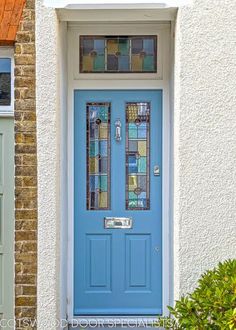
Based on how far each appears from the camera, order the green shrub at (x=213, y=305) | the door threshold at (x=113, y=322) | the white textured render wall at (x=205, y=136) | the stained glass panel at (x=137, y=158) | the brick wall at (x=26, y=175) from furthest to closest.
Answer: the stained glass panel at (x=137, y=158), the door threshold at (x=113, y=322), the brick wall at (x=26, y=175), the white textured render wall at (x=205, y=136), the green shrub at (x=213, y=305)

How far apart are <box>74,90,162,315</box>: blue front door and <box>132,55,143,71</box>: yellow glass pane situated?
0.81ft

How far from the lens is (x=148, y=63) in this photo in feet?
19.3

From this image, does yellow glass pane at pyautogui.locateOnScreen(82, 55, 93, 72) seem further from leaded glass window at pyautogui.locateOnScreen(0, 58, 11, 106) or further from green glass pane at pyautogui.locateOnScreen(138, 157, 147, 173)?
green glass pane at pyautogui.locateOnScreen(138, 157, 147, 173)

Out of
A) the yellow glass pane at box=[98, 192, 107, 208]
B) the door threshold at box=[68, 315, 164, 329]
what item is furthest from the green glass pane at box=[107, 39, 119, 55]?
the door threshold at box=[68, 315, 164, 329]

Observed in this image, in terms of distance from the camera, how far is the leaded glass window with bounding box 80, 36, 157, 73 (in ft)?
19.3

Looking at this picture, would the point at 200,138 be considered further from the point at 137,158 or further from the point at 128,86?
the point at 128,86

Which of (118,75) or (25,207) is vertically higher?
(118,75)

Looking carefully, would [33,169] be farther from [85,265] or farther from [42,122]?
[85,265]

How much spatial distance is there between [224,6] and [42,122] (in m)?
1.94

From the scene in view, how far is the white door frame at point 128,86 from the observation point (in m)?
5.79

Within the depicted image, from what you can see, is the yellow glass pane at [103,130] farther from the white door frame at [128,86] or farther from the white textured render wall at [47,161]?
the white textured render wall at [47,161]

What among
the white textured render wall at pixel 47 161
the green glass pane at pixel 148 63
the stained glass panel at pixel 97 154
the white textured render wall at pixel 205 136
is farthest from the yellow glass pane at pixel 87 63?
the white textured render wall at pixel 205 136

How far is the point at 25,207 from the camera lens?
5.18 metres

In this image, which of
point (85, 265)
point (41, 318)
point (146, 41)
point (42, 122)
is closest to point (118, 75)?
point (146, 41)
